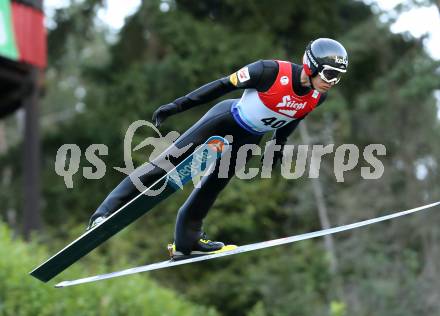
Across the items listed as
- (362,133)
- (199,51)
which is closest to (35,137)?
(199,51)

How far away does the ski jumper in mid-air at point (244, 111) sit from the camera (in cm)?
593

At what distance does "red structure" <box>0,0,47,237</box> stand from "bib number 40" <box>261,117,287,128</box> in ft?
34.3

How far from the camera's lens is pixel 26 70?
56.1ft

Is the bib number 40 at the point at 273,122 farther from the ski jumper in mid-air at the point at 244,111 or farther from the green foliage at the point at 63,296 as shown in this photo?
the green foliage at the point at 63,296

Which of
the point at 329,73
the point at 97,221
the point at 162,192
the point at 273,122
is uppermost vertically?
the point at 329,73

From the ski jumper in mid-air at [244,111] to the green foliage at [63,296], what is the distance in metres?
5.23

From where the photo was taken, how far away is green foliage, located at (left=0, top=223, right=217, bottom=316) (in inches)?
456

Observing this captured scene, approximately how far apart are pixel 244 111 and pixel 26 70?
1168 centimetres

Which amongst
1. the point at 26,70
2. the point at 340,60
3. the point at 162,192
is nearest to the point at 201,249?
the point at 162,192

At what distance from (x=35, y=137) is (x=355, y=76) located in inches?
379

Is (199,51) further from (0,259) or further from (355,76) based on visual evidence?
(0,259)

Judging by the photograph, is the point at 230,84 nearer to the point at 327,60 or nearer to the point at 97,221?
the point at 327,60

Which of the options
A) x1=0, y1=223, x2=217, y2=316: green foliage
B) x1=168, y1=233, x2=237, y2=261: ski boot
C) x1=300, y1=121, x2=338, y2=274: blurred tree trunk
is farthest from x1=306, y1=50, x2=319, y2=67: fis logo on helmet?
x1=300, y1=121, x2=338, y2=274: blurred tree trunk

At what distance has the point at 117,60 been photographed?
2467 cm
